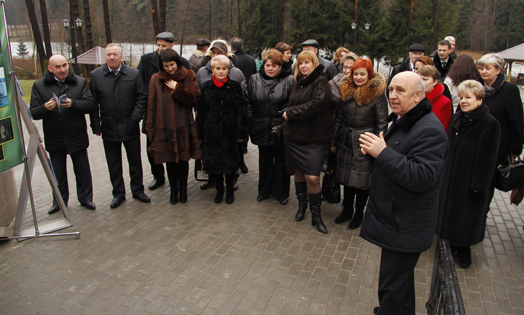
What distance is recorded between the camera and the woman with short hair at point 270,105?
4.98m

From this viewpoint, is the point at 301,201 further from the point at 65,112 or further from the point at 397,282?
the point at 65,112

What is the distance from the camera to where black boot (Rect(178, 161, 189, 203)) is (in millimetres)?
5395

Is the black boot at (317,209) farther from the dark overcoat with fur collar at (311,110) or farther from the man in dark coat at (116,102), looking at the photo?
the man in dark coat at (116,102)

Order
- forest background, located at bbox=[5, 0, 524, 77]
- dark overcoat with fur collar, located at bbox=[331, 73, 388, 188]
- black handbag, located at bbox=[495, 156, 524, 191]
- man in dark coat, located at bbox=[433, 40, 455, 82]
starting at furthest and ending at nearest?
1. forest background, located at bbox=[5, 0, 524, 77]
2. man in dark coat, located at bbox=[433, 40, 455, 82]
3. dark overcoat with fur collar, located at bbox=[331, 73, 388, 188]
4. black handbag, located at bbox=[495, 156, 524, 191]

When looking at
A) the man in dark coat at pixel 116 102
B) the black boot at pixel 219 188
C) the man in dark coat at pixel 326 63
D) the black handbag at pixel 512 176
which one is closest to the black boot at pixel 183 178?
the black boot at pixel 219 188

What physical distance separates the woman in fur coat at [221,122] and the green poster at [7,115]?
2.13 m

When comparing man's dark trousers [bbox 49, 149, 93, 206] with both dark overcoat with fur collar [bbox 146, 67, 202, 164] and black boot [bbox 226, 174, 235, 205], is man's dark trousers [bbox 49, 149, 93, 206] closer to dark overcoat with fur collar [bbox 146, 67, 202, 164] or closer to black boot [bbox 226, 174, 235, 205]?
dark overcoat with fur collar [bbox 146, 67, 202, 164]

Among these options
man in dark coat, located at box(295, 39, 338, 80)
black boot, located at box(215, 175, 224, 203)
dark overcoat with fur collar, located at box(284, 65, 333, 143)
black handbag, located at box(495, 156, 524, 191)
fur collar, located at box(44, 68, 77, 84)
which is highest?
man in dark coat, located at box(295, 39, 338, 80)

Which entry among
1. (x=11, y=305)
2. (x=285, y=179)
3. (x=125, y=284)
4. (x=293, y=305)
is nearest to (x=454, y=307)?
(x=293, y=305)

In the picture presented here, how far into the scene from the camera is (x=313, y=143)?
4.52 m

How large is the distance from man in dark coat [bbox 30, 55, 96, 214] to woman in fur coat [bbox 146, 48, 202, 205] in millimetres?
861

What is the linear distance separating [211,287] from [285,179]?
7.94ft

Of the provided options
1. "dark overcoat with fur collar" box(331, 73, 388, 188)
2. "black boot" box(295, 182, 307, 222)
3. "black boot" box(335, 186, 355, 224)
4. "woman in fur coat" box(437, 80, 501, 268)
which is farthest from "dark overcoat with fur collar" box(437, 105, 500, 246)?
"black boot" box(295, 182, 307, 222)

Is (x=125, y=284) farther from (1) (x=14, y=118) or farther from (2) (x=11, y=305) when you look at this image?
(1) (x=14, y=118)
